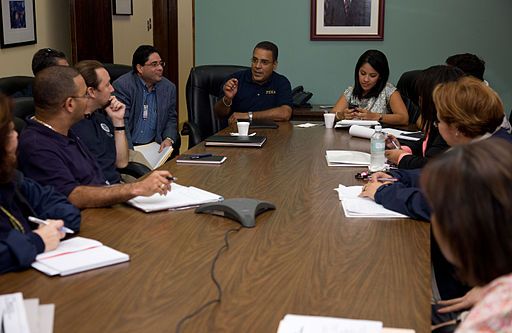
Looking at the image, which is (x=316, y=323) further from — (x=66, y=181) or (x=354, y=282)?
(x=66, y=181)

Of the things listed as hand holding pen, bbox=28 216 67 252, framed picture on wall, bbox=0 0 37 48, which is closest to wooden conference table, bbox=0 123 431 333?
hand holding pen, bbox=28 216 67 252

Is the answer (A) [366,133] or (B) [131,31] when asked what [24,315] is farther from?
(B) [131,31]

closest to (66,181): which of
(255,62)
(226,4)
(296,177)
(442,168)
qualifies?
(296,177)

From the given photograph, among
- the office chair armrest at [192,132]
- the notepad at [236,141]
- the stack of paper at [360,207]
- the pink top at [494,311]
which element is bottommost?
the office chair armrest at [192,132]

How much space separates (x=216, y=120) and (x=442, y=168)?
3765 mm

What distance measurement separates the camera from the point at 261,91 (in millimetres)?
4938

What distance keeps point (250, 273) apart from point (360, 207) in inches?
29.1

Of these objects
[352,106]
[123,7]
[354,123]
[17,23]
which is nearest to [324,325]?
[354,123]

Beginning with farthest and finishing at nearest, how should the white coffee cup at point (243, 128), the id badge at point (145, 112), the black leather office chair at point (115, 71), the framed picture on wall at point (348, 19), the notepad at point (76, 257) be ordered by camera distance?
the framed picture on wall at point (348, 19) → the black leather office chair at point (115, 71) → the id badge at point (145, 112) → the white coffee cup at point (243, 128) → the notepad at point (76, 257)

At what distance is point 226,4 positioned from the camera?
5.93 m

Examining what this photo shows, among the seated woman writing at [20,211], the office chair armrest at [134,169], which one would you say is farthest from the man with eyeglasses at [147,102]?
the seated woman writing at [20,211]

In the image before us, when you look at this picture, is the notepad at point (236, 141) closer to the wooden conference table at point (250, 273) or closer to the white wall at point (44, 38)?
the wooden conference table at point (250, 273)

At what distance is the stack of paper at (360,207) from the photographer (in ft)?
7.98

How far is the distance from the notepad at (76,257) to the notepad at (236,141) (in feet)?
5.59
